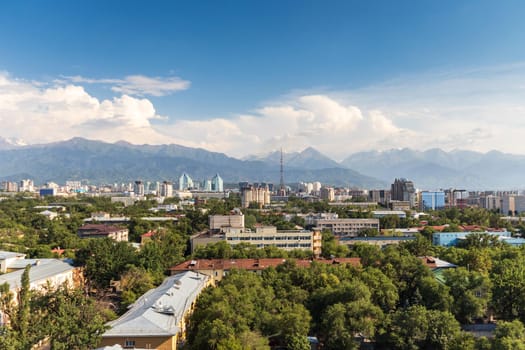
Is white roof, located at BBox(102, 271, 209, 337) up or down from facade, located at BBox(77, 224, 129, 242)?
up

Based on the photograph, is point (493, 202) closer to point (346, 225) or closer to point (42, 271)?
point (346, 225)

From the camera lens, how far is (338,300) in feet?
55.2

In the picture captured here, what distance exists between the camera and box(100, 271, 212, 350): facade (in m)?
12.4

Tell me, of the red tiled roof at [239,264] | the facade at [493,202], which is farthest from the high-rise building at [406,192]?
the red tiled roof at [239,264]

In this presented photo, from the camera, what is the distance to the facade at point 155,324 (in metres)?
12.4

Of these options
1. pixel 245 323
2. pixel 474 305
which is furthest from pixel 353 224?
pixel 245 323

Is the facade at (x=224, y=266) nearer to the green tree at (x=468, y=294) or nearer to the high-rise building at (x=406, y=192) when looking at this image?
the green tree at (x=468, y=294)

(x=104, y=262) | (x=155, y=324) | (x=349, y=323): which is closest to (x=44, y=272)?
(x=104, y=262)

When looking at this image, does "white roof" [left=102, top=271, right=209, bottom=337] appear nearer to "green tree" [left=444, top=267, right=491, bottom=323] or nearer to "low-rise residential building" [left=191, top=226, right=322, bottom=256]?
"green tree" [left=444, top=267, right=491, bottom=323]

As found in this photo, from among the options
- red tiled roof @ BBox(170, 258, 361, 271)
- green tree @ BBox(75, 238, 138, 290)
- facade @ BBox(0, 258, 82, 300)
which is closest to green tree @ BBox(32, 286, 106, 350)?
facade @ BBox(0, 258, 82, 300)

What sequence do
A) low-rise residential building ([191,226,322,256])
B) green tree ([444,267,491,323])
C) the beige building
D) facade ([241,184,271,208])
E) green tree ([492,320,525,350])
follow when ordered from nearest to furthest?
green tree ([492,320,525,350]) < green tree ([444,267,491,323]) < the beige building < low-rise residential building ([191,226,322,256]) < facade ([241,184,271,208])

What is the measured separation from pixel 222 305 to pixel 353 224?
1509 inches

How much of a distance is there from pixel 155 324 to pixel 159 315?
0.96 m

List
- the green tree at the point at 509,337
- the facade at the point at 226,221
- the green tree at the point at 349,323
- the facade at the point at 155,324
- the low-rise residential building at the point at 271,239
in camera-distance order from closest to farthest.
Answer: the green tree at the point at 509,337, the facade at the point at 155,324, the green tree at the point at 349,323, the low-rise residential building at the point at 271,239, the facade at the point at 226,221
